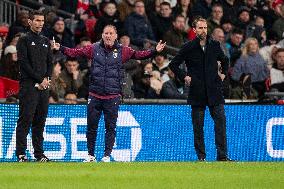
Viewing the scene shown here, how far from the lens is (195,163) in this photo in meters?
17.2

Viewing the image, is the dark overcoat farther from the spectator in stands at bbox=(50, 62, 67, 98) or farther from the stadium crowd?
the spectator in stands at bbox=(50, 62, 67, 98)

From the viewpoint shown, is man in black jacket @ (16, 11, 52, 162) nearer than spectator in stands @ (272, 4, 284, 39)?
Yes

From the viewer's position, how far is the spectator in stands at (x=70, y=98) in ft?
74.1

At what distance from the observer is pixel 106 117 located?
61.5 feet

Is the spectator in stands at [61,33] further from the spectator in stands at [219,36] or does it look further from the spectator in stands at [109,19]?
the spectator in stands at [219,36]

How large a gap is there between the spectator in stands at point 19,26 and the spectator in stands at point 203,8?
543 centimetres

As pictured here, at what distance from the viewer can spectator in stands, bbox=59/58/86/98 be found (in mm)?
23750

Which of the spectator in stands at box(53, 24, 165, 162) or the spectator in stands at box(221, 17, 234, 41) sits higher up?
the spectator in stands at box(221, 17, 234, 41)

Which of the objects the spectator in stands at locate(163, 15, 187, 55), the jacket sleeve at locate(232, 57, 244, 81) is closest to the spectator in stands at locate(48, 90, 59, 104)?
the jacket sleeve at locate(232, 57, 244, 81)

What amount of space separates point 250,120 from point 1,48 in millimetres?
6044

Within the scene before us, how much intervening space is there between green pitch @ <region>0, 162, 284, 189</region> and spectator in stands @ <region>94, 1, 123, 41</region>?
32.6ft

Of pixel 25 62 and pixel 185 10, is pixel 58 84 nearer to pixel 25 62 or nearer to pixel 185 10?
pixel 25 62

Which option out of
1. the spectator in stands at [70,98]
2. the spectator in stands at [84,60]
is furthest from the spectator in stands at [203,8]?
the spectator in stands at [70,98]

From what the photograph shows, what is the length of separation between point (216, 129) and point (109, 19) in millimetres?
8844
